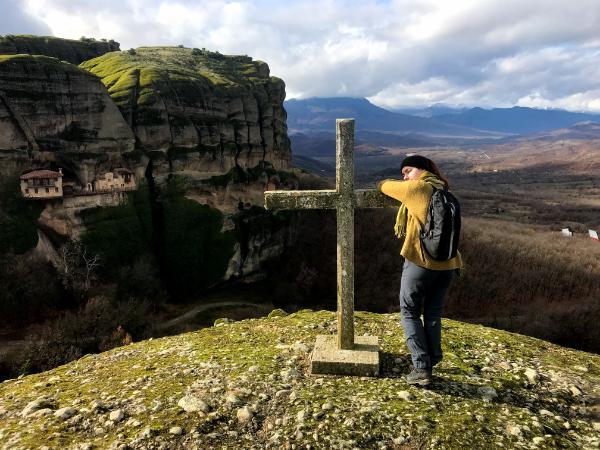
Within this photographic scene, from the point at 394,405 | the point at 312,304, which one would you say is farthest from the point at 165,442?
the point at 312,304

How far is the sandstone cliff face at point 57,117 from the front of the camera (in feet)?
144

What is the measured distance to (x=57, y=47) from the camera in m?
71.5

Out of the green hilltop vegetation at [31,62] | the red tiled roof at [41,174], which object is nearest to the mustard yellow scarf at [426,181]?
the red tiled roof at [41,174]

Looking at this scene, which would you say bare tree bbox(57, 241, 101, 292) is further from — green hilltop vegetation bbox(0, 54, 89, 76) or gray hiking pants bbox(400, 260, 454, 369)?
gray hiking pants bbox(400, 260, 454, 369)

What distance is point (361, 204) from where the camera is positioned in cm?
829

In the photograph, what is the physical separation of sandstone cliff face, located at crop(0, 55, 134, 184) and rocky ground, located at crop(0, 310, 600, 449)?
4348 centimetres

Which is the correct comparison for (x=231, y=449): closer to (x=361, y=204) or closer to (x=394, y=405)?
(x=394, y=405)

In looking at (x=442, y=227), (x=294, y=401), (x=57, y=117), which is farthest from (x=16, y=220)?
(x=442, y=227)

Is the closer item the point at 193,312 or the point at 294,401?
the point at 294,401

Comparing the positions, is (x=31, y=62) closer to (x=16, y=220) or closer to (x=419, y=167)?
(x=16, y=220)

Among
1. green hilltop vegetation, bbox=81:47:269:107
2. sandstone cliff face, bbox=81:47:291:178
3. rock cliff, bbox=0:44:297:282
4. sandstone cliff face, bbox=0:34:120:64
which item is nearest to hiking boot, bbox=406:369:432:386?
rock cliff, bbox=0:44:297:282

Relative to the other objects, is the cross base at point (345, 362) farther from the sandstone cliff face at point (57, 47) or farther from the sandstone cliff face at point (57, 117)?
the sandstone cliff face at point (57, 47)

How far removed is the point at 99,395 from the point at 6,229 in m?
42.4

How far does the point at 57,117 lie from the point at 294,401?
4870 cm
